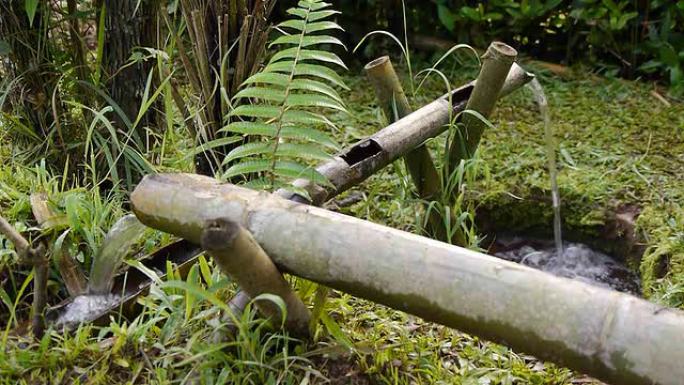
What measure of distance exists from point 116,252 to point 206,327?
0.36m

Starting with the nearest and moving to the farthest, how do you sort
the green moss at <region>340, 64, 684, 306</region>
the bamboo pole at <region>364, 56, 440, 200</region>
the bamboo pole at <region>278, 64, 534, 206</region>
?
the bamboo pole at <region>278, 64, 534, 206</region>
the bamboo pole at <region>364, 56, 440, 200</region>
the green moss at <region>340, 64, 684, 306</region>

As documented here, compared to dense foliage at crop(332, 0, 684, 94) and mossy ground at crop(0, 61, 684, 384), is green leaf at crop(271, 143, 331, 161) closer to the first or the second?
mossy ground at crop(0, 61, 684, 384)

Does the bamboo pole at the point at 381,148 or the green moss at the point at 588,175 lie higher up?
the bamboo pole at the point at 381,148

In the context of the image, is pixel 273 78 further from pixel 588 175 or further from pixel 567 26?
pixel 567 26

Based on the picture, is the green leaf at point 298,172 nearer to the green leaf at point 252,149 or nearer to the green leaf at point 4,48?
the green leaf at point 252,149

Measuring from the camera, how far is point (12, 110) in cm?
320

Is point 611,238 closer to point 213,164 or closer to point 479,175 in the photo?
point 479,175

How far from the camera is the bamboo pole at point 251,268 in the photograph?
5.57 feet

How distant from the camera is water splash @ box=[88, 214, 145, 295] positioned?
234 centimetres

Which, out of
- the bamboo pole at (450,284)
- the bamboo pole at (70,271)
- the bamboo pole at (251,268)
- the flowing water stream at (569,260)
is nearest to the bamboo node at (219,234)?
the bamboo pole at (251,268)

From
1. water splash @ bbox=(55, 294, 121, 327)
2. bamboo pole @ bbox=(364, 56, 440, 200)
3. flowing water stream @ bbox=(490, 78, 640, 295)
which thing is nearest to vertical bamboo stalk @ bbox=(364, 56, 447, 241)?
bamboo pole @ bbox=(364, 56, 440, 200)

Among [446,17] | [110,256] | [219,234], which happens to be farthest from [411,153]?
[446,17]

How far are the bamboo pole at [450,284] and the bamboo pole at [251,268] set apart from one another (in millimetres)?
74

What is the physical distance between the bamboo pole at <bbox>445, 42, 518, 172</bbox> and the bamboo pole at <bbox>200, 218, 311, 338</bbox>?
3.40ft
